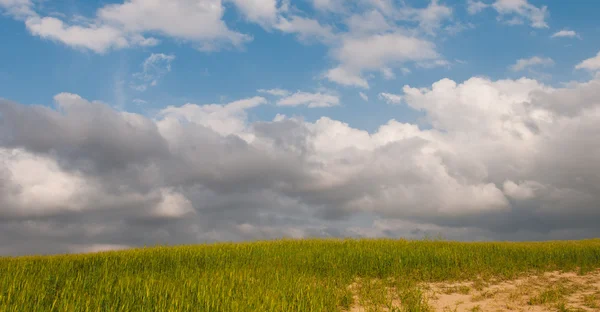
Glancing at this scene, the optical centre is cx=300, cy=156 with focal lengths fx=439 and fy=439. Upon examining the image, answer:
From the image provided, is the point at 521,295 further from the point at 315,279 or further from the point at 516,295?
the point at 315,279

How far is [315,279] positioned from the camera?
14.0 meters

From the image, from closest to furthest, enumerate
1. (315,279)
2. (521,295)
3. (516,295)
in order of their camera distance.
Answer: (516,295), (521,295), (315,279)

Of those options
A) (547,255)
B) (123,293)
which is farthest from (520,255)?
(123,293)

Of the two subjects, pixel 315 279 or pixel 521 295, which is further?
pixel 315 279

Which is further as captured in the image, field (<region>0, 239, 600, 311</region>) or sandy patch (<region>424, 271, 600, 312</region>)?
sandy patch (<region>424, 271, 600, 312</region>)

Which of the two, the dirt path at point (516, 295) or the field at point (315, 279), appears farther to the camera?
the dirt path at point (516, 295)

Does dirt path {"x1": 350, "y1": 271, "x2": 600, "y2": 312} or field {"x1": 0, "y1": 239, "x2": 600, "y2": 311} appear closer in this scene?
field {"x1": 0, "y1": 239, "x2": 600, "y2": 311}

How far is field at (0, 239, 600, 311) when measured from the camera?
32.8 ft

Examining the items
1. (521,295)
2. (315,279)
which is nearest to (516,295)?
(521,295)

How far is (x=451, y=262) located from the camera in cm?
1719

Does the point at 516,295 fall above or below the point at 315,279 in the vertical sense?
below

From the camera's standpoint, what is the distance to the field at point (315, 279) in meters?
9.99

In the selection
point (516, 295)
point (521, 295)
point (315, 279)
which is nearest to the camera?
point (516, 295)

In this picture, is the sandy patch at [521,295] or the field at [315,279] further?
the sandy patch at [521,295]
